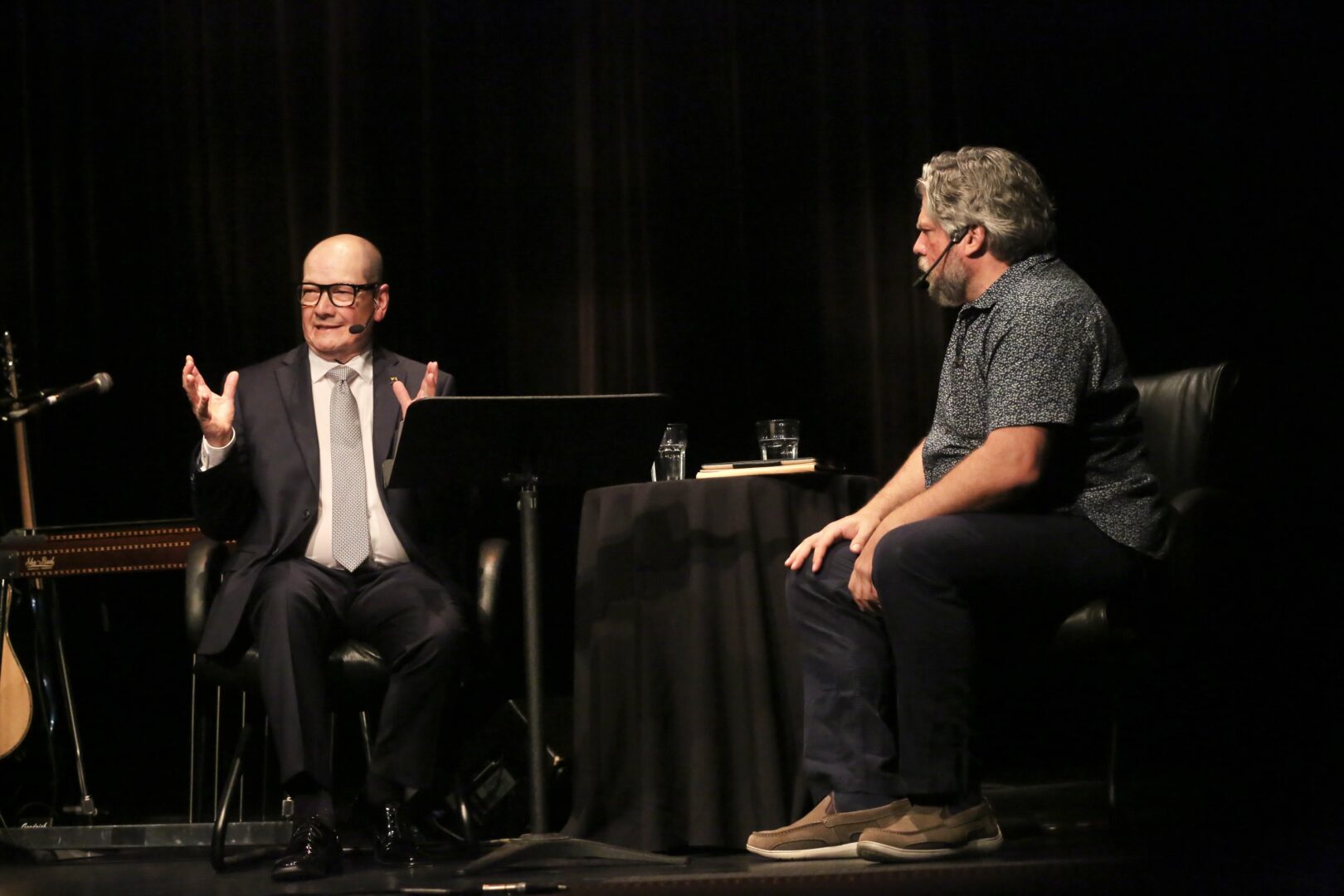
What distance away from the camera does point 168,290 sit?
4.28m

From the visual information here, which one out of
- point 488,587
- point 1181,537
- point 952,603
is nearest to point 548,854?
point 488,587

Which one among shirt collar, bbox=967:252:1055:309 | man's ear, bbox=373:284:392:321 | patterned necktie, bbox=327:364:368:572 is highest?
man's ear, bbox=373:284:392:321

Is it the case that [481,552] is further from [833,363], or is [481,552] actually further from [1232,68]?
[1232,68]

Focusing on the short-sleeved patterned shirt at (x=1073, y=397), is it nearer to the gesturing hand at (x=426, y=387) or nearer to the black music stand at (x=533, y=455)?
the black music stand at (x=533, y=455)

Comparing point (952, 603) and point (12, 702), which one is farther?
point (12, 702)

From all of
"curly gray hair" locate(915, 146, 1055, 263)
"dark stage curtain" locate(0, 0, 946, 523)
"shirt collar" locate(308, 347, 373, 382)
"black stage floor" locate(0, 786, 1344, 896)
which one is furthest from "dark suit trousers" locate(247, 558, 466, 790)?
"curly gray hair" locate(915, 146, 1055, 263)

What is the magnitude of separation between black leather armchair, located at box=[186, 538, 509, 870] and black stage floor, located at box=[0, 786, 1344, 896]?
276 mm

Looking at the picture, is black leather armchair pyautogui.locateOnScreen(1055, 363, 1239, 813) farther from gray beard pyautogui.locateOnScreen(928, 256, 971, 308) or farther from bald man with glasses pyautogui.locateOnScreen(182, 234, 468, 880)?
bald man with glasses pyautogui.locateOnScreen(182, 234, 468, 880)

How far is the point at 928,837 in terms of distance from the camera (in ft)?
7.72

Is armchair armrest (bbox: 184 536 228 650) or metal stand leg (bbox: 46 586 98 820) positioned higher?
armchair armrest (bbox: 184 536 228 650)

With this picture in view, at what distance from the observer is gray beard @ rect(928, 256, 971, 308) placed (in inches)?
107

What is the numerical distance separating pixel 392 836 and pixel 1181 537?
1.73 metres

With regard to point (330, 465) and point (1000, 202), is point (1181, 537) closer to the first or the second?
point (1000, 202)

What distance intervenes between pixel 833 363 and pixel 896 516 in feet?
5.36
